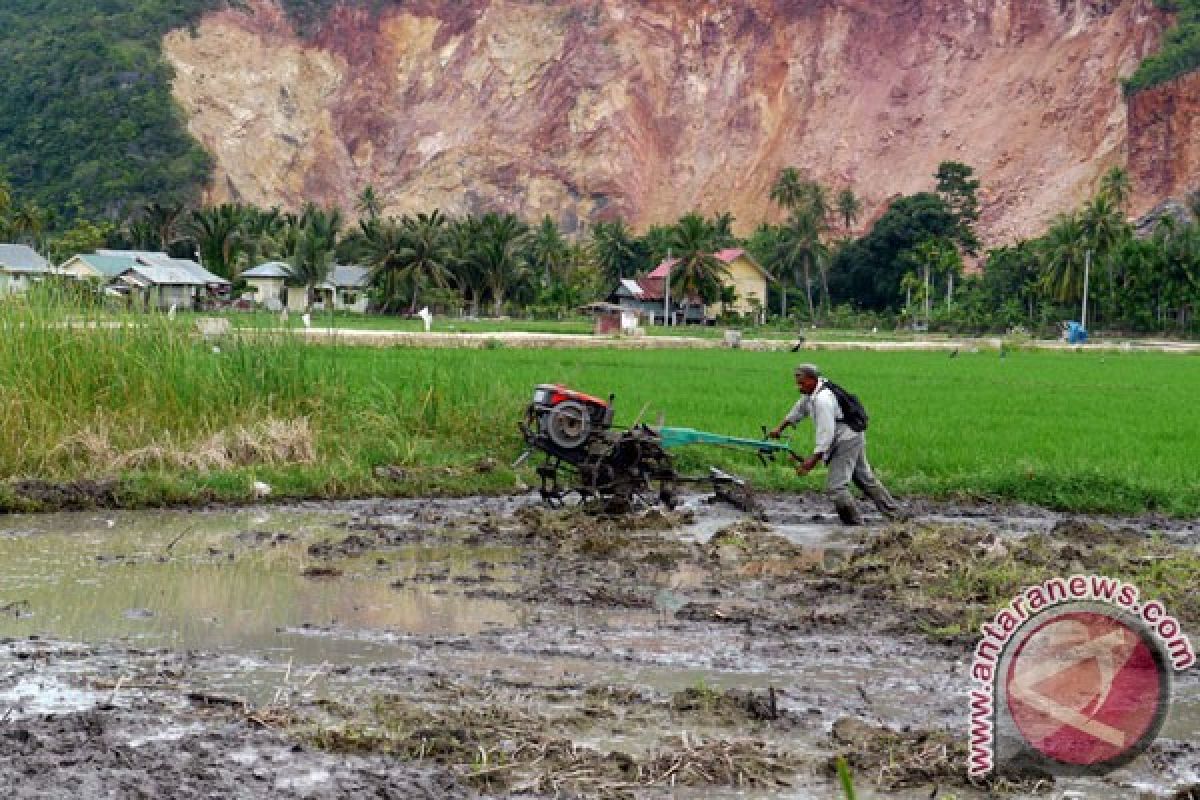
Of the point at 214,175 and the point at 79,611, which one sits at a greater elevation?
the point at 214,175

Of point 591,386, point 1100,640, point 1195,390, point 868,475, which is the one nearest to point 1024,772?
point 1100,640

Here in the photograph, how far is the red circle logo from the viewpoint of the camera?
582 centimetres

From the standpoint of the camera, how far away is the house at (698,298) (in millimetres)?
74688

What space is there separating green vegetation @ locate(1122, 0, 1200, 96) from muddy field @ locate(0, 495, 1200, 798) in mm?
75156

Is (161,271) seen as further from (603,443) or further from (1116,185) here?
(603,443)

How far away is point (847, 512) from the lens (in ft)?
38.9

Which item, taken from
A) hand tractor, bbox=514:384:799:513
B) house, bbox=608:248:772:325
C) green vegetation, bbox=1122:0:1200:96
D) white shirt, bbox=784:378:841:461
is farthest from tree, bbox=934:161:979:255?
hand tractor, bbox=514:384:799:513

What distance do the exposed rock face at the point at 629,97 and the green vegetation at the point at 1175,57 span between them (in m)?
4.50

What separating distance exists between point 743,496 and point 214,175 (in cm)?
8802

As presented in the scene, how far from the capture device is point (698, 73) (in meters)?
103

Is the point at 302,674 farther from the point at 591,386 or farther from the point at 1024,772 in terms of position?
the point at 591,386

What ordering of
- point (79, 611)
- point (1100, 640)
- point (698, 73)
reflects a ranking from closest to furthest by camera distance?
point (1100, 640) → point (79, 611) → point (698, 73)

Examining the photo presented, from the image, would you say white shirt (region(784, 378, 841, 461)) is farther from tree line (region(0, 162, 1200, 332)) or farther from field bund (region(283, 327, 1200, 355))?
tree line (region(0, 162, 1200, 332))

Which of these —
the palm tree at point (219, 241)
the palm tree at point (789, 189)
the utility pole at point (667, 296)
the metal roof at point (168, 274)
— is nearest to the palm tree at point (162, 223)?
the palm tree at point (219, 241)
